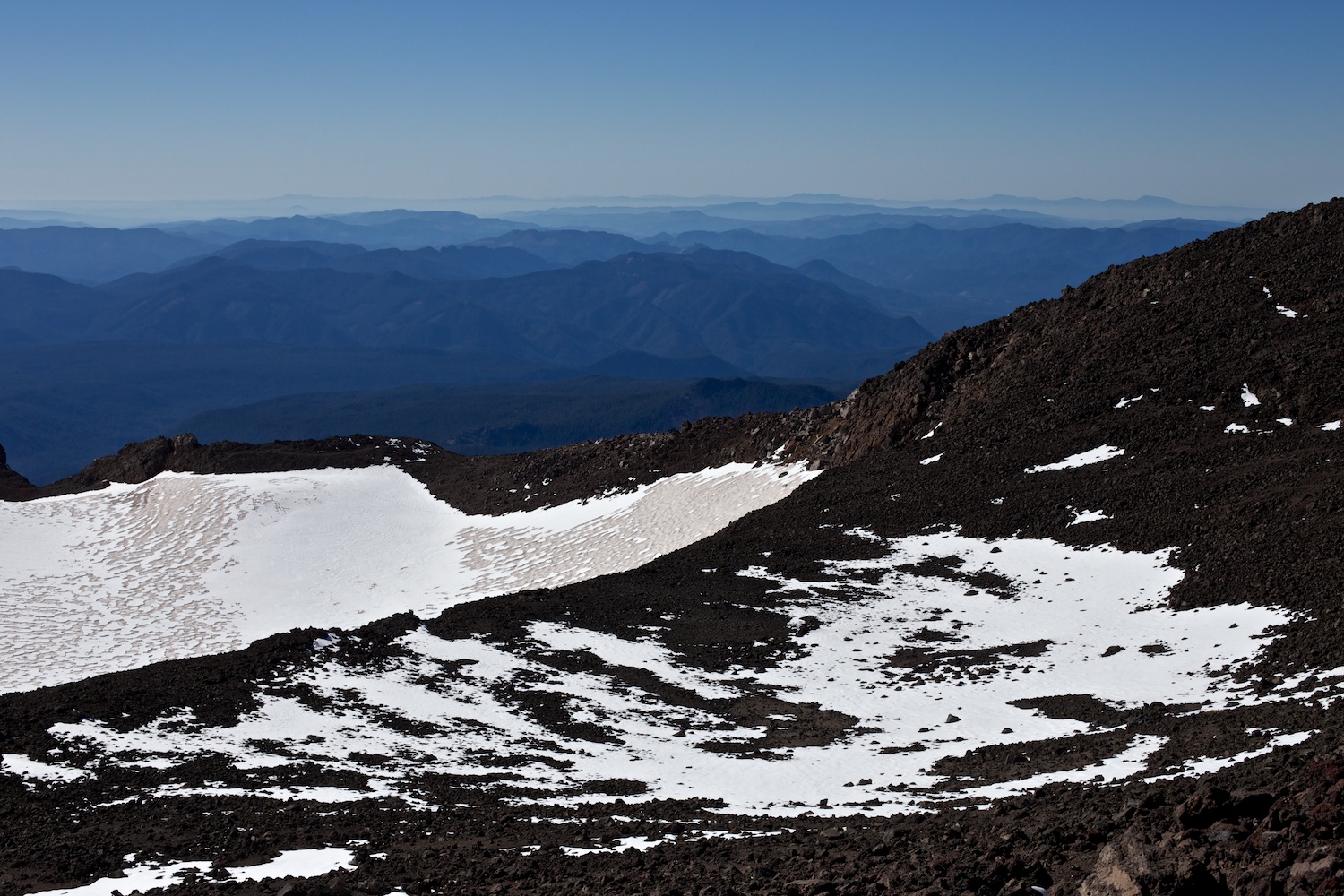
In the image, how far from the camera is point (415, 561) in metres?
41.6

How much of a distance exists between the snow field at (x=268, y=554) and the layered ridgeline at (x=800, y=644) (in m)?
0.22

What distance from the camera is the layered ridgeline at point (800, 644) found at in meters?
10.9

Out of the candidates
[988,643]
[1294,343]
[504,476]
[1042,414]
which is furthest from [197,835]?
[504,476]

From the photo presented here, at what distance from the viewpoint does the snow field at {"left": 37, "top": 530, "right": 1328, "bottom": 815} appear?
15609mm

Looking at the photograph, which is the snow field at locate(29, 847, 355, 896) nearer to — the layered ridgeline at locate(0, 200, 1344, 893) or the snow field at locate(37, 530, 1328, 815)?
the layered ridgeline at locate(0, 200, 1344, 893)

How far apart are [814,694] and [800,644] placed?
8.80 feet

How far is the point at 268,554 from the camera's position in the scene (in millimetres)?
43000

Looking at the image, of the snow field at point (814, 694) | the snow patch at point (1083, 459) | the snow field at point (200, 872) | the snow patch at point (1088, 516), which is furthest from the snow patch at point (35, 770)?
the snow patch at point (1083, 459)

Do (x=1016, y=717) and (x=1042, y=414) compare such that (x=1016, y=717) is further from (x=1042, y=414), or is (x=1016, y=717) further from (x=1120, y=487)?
(x=1042, y=414)

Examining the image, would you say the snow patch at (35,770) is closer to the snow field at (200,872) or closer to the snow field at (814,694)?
the snow field at (814,694)

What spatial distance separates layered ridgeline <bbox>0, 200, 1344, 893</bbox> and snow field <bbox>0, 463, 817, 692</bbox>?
0.22m

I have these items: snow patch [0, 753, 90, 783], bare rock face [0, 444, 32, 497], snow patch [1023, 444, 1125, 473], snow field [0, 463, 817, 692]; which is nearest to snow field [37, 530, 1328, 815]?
snow patch [0, 753, 90, 783]

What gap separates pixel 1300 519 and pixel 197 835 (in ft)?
73.0

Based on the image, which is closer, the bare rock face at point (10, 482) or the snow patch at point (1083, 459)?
the snow patch at point (1083, 459)
